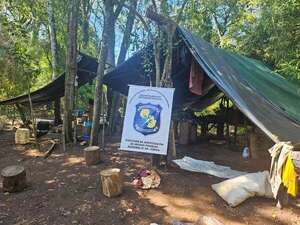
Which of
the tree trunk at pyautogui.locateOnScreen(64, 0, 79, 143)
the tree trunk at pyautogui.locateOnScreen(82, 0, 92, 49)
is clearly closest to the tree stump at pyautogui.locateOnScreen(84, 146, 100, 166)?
the tree trunk at pyautogui.locateOnScreen(64, 0, 79, 143)

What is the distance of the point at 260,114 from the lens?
15.9ft

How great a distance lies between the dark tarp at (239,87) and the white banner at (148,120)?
2.85ft

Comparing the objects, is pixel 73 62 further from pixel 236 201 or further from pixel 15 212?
pixel 236 201

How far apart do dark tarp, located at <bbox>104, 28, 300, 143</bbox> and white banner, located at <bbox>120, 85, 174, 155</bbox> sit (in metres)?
0.87

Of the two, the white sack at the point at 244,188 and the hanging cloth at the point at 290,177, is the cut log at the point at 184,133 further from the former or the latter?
the hanging cloth at the point at 290,177

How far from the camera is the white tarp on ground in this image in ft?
17.8

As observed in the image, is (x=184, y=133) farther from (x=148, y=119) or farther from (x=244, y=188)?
(x=244, y=188)

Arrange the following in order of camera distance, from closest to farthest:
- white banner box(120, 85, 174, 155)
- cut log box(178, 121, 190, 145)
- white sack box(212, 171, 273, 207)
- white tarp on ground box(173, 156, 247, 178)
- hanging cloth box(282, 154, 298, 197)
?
hanging cloth box(282, 154, 298, 197), white sack box(212, 171, 273, 207), white banner box(120, 85, 174, 155), white tarp on ground box(173, 156, 247, 178), cut log box(178, 121, 190, 145)

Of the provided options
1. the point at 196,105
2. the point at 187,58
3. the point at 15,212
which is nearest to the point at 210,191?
the point at 15,212

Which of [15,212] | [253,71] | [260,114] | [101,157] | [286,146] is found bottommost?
[15,212]

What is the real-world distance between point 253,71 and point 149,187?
3715 millimetres

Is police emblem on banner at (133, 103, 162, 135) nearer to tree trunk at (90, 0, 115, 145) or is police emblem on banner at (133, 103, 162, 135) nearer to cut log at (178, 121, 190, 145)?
tree trunk at (90, 0, 115, 145)

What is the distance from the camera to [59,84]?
8812 mm

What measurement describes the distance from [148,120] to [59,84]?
4246 millimetres
